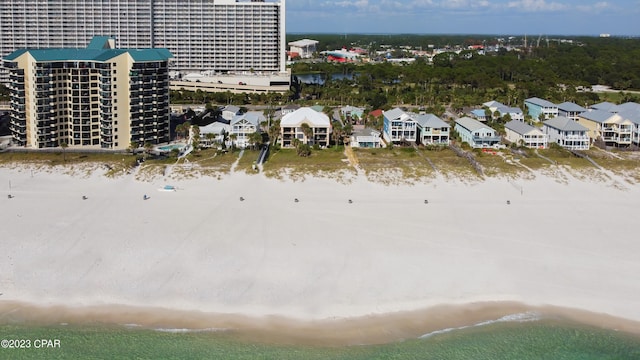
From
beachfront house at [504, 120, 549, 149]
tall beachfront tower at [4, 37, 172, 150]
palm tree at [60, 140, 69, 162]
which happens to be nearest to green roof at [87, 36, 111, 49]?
tall beachfront tower at [4, 37, 172, 150]

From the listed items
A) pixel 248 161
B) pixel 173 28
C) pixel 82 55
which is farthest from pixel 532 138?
pixel 173 28

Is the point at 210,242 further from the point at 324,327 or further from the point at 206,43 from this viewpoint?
the point at 206,43

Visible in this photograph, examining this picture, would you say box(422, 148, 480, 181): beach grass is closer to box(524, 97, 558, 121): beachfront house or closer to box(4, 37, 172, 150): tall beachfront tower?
box(524, 97, 558, 121): beachfront house

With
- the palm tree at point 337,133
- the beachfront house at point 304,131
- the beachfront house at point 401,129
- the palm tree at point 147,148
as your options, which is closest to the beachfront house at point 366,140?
the palm tree at point 337,133

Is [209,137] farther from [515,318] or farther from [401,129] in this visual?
[515,318]

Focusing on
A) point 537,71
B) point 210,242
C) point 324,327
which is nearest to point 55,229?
point 210,242

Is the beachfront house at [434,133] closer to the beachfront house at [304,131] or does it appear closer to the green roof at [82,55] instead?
the beachfront house at [304,131]
